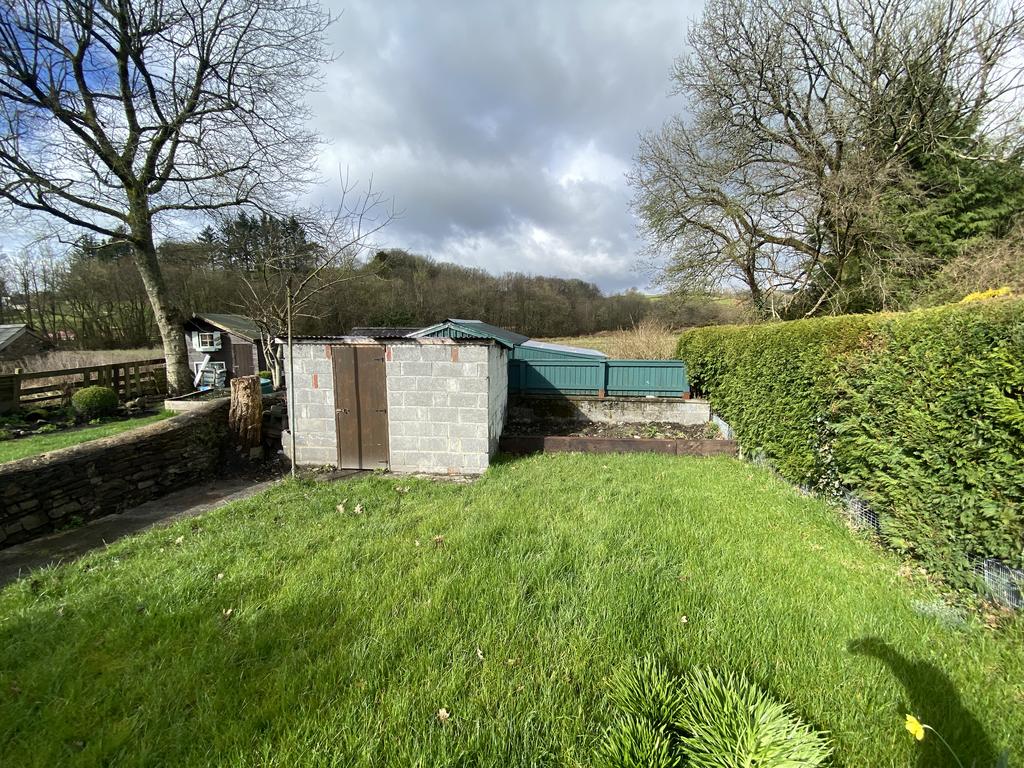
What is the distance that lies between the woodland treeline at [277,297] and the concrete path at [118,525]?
16.5ft

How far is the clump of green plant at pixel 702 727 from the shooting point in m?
1.53

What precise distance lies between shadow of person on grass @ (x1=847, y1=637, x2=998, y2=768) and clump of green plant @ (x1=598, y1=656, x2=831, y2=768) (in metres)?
0.45

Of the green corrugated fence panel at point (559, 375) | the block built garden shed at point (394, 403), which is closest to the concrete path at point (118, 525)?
the block built garden shed at point (394, 403)

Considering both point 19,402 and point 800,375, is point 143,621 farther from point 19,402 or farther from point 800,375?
point 19,402

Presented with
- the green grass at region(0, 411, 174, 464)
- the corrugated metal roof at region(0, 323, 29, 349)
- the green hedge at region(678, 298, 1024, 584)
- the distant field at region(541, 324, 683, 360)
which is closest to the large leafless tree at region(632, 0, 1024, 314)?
the distant field at region(541, 324, 683, 360)

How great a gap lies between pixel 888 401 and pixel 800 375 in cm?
160

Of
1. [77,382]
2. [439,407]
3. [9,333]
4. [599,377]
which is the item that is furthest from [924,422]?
[9,333]

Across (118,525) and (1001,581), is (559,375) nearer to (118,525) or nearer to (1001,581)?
(1001,581)

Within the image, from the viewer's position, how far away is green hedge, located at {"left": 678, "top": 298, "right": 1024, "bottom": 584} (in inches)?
95.7

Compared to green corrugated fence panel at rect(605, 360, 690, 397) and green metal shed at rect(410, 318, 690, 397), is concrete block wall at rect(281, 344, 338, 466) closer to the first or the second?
green metal shed at rect(410, 318, 690, 397)

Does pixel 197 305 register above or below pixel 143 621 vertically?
above

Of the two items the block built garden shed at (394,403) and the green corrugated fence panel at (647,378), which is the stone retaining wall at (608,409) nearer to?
the green corrugated fence panel at (647,378)

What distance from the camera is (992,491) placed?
2467 millimetres

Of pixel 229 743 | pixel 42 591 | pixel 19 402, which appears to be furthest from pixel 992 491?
pixel 19 402
